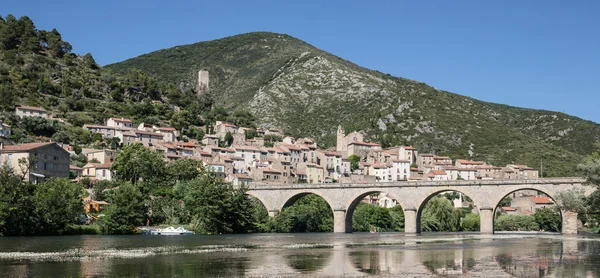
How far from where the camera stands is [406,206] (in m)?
85.6

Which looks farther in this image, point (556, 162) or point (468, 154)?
point (468, 154)

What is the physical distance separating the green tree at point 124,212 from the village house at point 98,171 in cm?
2020

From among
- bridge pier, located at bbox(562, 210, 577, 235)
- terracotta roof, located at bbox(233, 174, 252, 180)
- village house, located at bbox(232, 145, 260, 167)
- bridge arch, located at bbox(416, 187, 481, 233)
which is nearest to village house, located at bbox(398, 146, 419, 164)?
village house, located at bbox(232, 145, 260, 167)

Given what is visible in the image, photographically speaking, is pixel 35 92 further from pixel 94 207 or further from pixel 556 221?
pixel 556 221

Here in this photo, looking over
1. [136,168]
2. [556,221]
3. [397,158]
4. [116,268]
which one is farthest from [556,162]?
[116,268]

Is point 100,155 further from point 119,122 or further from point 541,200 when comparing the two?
point 541,200

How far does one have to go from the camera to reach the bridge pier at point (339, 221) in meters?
87.1

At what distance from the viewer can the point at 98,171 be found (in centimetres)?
9488

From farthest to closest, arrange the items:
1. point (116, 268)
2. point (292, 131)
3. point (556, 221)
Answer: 1. point (292, 131)
2. point (556, 221)
3. point (116, 268)

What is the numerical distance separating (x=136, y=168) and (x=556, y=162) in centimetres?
9615

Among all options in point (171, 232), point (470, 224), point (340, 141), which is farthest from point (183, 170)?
point (340, 141)

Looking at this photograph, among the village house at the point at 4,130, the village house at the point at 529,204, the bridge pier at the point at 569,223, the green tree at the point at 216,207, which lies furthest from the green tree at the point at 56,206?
the village house at the point at 529,204

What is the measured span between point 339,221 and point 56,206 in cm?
3486

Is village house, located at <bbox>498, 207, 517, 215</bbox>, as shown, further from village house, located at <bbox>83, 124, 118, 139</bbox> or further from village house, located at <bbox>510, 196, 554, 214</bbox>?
village house, located at <bbox>83, 124, 118, 139</bbox>
